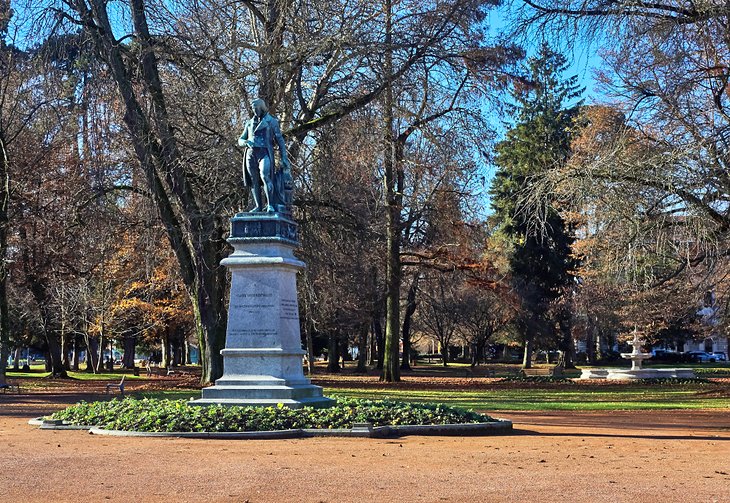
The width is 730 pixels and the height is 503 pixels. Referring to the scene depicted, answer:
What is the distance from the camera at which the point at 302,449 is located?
1284cm

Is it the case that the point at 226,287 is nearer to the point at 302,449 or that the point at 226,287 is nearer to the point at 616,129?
the point at 616,129

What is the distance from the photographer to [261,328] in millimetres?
16000

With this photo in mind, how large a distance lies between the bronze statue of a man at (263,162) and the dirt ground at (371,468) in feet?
16.1

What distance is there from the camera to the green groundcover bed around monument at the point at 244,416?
14.5 meters

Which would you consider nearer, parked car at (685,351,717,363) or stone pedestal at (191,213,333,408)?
stone pedestal at (191,213,333,408)

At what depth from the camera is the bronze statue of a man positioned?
55.5ft

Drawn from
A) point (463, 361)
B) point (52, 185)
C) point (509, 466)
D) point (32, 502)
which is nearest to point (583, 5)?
point (509, 466)

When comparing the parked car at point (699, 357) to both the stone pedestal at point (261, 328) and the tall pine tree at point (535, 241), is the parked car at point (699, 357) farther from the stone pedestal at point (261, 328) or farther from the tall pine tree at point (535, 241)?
the stone pedestal at point (261, 328)

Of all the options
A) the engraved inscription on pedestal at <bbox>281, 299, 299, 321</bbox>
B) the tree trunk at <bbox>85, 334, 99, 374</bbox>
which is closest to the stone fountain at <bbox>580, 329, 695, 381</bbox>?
the engraved inscription on pedestal at <bbox>281, 299, 299, 321</bbox>

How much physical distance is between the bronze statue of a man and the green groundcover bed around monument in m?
3.86

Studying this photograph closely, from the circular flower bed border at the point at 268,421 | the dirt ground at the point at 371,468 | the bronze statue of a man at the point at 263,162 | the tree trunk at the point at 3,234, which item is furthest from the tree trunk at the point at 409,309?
the dirt ground at the point at 371,468

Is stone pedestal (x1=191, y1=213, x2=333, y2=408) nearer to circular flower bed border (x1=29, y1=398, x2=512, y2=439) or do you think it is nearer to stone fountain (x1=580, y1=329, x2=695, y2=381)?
circular flower bed border (x1=29, y1=398, x2=512, y2=439)

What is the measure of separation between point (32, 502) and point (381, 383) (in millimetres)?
28384

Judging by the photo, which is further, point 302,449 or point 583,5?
point 583,5
